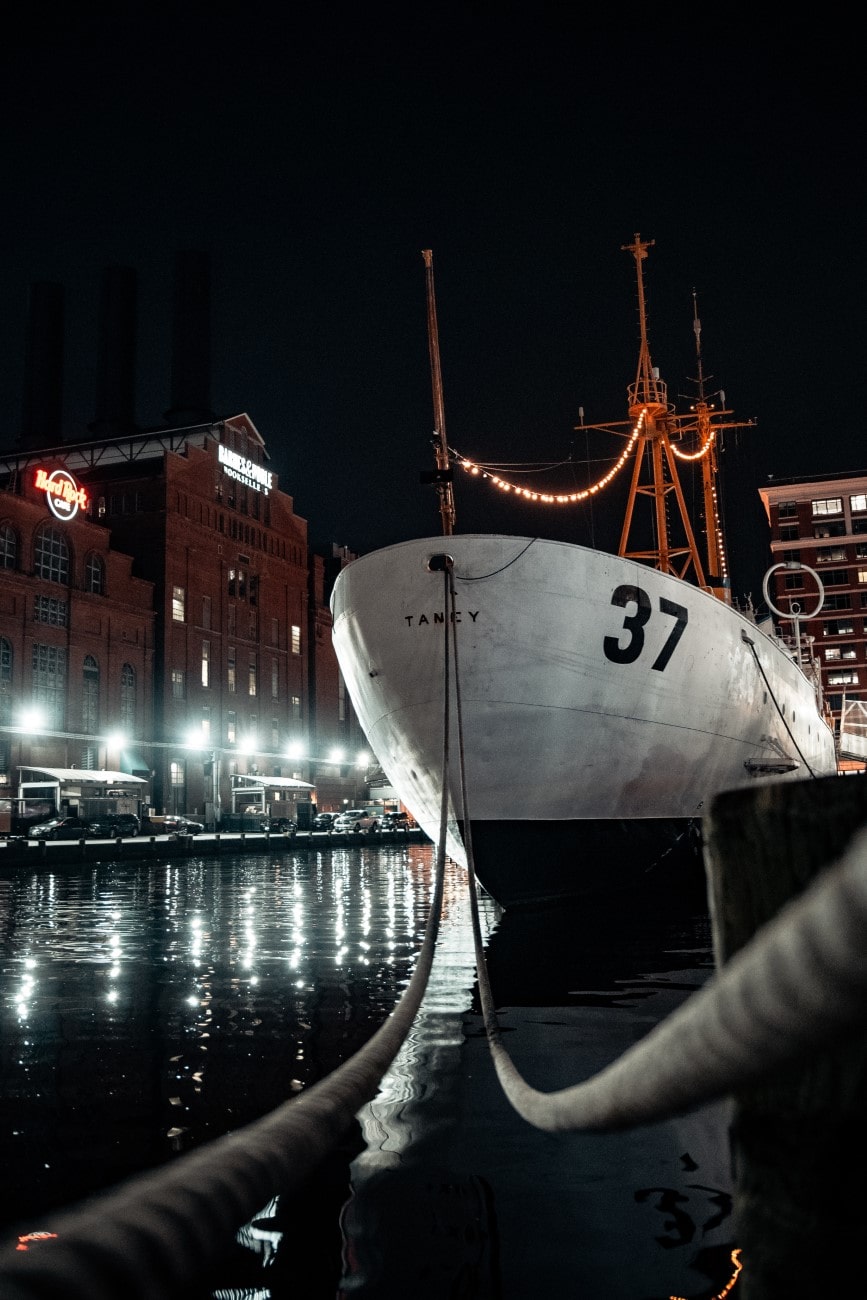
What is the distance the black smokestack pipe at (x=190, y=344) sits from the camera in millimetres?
70875

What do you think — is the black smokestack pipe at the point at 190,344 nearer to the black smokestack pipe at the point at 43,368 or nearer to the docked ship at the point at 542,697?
the black smokestack pipe at the point at 43,368

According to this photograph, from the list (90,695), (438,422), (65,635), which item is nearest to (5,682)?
(65,635)

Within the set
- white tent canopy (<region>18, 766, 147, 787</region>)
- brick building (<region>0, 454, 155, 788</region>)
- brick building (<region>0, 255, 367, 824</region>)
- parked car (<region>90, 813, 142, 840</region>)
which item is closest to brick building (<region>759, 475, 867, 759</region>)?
brick building (<region>0, 255, 367, 824</region>)

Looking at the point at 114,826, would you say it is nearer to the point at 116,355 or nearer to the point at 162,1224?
the point at 116,355

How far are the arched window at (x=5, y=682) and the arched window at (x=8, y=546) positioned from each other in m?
3.91

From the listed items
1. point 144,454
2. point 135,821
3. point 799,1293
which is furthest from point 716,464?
point 144,454

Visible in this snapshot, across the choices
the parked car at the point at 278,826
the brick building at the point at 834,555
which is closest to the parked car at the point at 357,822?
the parked car at the point at 278,826

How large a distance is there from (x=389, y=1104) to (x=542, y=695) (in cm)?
877

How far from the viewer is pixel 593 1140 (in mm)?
4367

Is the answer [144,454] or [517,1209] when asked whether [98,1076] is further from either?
[144,454]

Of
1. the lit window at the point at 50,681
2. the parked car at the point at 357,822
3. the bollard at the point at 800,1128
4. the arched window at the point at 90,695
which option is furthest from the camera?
the parked car at the point at 357,822

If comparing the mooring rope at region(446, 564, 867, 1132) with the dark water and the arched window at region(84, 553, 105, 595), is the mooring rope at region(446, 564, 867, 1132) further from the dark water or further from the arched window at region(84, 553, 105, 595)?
the arched window at region(84, 553, 105, 595)

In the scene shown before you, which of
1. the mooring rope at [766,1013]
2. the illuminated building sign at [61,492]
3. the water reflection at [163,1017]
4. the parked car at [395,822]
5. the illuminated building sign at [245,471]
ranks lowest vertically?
the water reflection at [163,1017]

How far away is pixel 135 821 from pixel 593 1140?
137 feet
